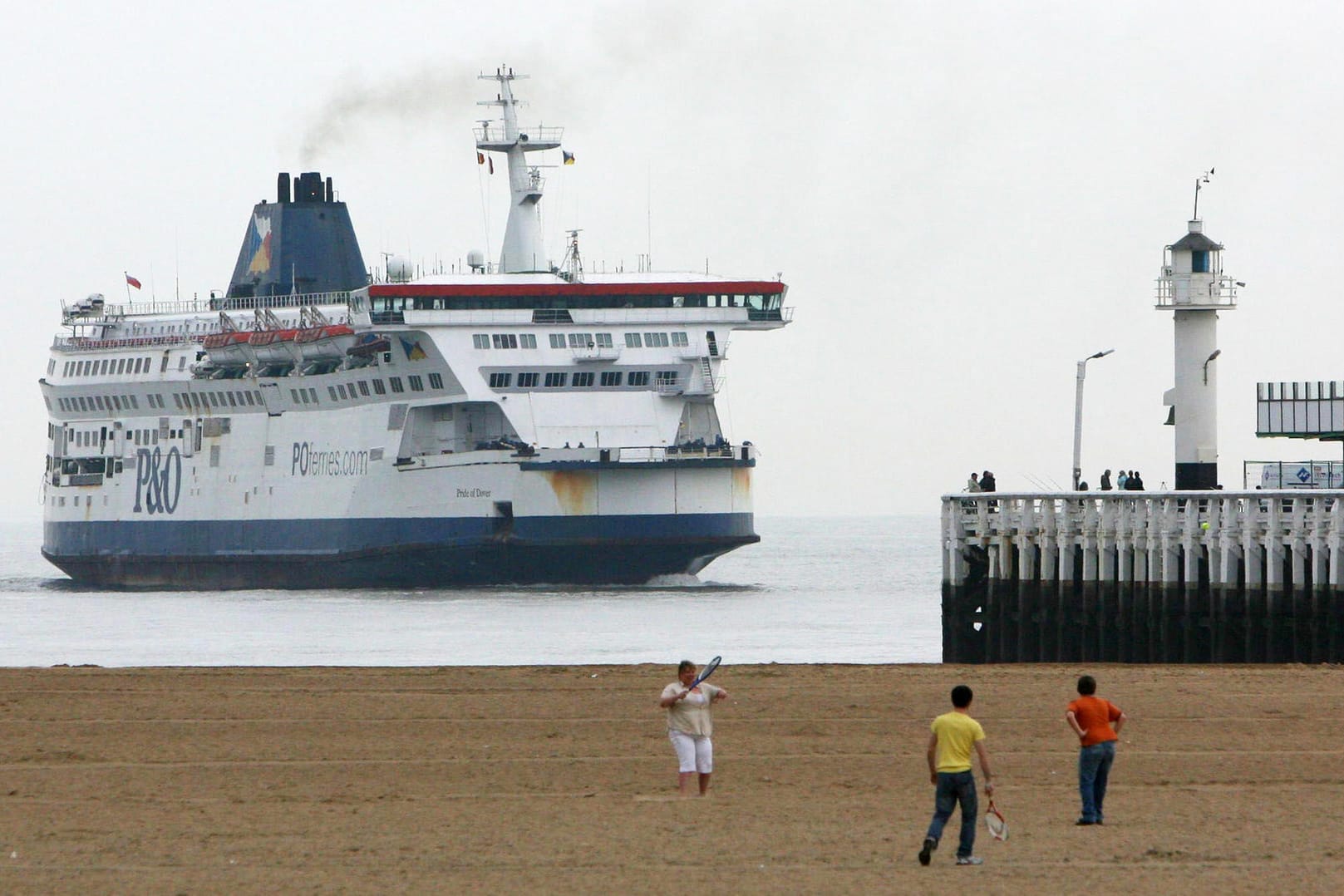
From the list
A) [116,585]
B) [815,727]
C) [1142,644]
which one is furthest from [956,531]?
[116,585]

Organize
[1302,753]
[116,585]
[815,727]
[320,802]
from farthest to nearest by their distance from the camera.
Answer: [116,585] → [815,727] → [1302,753] → [320,802]

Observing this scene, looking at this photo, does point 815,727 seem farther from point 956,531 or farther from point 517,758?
point 956,531

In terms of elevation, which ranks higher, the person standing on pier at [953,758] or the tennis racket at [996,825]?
the person standing on pier at [953,758]

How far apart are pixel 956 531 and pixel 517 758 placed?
47.5 ft

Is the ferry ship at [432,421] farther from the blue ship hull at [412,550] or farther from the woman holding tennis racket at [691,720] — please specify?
the woman holding tennis racket at [691,720]

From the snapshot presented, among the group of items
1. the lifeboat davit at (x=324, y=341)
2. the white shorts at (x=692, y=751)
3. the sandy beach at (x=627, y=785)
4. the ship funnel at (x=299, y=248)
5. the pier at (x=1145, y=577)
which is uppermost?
the ship funnel at (x=299, y=248)

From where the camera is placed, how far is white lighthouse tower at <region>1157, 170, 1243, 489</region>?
108 ft

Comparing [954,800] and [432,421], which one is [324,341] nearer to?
[432,421]

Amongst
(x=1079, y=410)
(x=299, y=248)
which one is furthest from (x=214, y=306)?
(x=1079, y=410)

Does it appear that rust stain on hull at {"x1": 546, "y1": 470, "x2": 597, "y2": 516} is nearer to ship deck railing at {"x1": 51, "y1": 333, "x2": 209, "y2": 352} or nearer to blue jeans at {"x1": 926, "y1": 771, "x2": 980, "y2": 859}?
ship deck railing at {"x1": 51, "y1": 333, "x2": 209, "y2": 352}

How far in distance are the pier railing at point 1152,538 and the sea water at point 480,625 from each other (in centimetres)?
396

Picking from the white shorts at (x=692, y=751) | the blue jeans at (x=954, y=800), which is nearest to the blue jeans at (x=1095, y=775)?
the blue jeans at (x=954, y=800)

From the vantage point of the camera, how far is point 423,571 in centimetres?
5800

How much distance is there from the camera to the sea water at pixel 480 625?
36781mm
